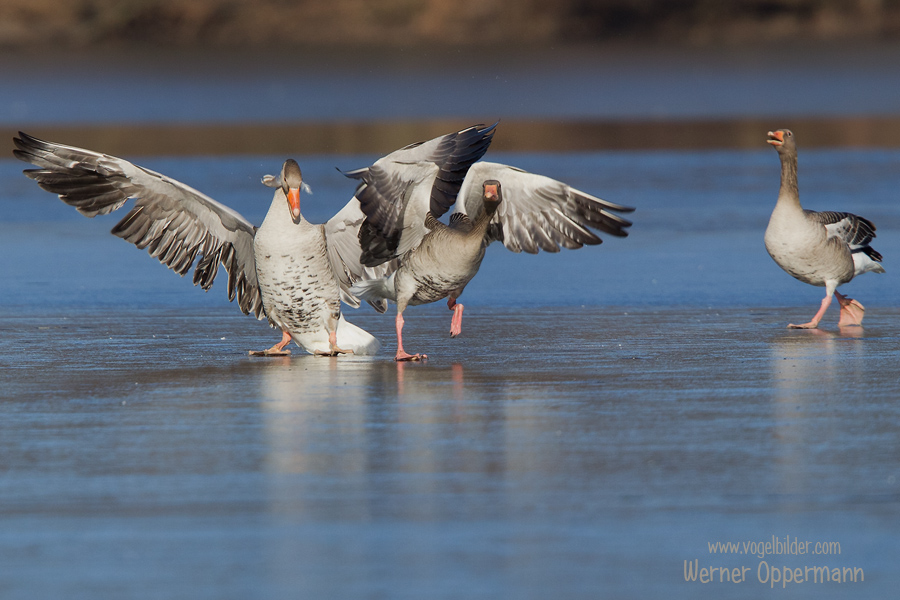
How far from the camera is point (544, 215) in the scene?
10.5 meters

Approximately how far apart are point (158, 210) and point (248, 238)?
643 millimetres

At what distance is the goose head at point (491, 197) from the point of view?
911 centimetres

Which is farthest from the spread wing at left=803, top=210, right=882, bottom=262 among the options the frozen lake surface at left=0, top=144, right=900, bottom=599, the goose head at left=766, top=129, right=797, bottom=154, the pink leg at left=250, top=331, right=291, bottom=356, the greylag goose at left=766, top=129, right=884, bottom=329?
the pink leg at left=250, top=331, right=291, bottom=356

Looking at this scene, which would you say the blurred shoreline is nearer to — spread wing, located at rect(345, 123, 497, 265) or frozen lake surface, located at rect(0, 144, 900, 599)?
frozen lake surface, located at rect(0, 144, 900, 599)

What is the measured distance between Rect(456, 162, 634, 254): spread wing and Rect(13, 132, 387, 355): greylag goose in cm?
107

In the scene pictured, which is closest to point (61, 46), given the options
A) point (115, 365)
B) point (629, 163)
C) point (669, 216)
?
point (629, 163)

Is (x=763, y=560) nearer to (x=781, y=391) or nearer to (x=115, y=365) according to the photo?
(x=781, y=391)

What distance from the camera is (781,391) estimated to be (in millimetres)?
7828

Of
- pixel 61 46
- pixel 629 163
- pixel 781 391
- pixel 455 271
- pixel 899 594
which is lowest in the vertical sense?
pixel 899 594

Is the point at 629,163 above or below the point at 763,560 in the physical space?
above

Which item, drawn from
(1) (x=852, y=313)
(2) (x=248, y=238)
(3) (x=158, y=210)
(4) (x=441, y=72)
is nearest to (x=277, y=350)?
(2) (x=248, y=238)

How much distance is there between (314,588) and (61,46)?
5524 centimetres

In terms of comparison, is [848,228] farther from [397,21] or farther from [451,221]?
[397,21]

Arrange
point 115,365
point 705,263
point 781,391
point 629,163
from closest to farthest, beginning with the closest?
point 781,391
point 115,365
point 705,263
point 629,163
